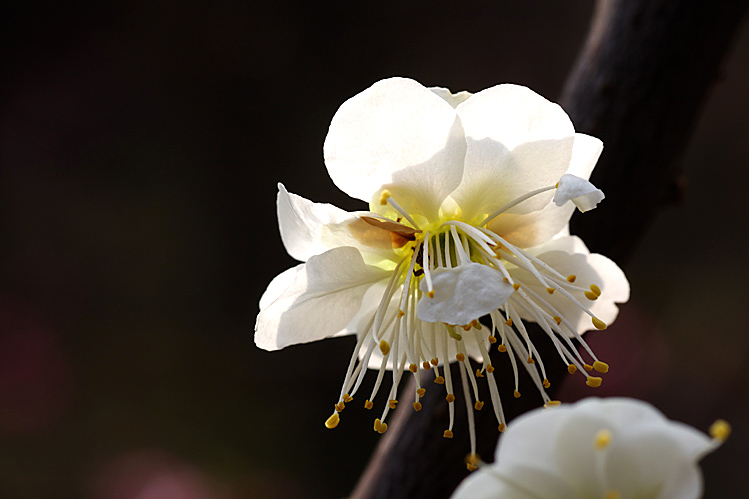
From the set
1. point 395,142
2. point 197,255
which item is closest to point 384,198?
point 395,142

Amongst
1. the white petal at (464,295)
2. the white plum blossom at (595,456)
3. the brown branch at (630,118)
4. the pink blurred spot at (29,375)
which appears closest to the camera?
the white plum blossom at (595,456)

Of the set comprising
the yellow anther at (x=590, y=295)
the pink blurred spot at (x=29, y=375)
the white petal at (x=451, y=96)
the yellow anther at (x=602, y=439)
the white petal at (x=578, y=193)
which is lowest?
the pink blurred spot at (x=29, y=375)

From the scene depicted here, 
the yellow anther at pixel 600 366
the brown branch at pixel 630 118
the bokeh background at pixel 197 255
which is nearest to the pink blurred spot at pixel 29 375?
the bokeh background at pixel 197 255

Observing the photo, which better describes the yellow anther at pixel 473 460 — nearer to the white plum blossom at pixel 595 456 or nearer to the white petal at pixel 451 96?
the white plum blossom at pixel 595 456

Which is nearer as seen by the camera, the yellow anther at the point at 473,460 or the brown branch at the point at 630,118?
the yellow anther at the point at 473,460

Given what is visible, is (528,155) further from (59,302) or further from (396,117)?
(59,302)

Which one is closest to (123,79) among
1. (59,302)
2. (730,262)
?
(59,302)

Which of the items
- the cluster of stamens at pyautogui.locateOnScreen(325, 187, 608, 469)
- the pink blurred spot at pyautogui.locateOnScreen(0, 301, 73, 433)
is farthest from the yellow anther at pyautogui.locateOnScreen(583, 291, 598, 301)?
the pink blurred spot at pyautogui.locateOnScreen(0, 301, 73, 433)
